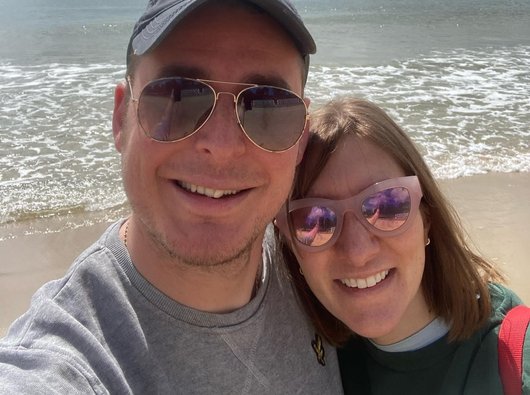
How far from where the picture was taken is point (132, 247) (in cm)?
191

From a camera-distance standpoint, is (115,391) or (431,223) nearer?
(115,391)

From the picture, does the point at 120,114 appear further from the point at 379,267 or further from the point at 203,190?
the point at 379,267

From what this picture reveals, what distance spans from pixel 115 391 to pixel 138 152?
2.56ft

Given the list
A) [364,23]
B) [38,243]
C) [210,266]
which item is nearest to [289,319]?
[210,266]

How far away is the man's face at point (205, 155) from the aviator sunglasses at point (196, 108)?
0.02m

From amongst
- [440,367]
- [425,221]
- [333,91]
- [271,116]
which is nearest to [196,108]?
[271,116]

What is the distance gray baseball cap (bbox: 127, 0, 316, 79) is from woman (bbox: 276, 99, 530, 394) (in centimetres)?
46

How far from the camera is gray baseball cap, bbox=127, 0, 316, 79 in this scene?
1726mm

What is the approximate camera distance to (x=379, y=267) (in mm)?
2086

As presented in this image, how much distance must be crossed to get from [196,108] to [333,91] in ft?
31.6

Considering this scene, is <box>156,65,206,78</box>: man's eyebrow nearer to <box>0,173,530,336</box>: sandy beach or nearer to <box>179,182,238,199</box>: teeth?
<box>179,182,238,199</box>: teeth

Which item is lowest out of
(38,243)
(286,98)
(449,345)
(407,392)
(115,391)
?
(38,243)

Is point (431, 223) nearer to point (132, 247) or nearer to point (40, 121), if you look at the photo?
point (132, 247)

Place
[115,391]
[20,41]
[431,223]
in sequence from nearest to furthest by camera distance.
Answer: [115,391]
[431,223]
[20,41]
